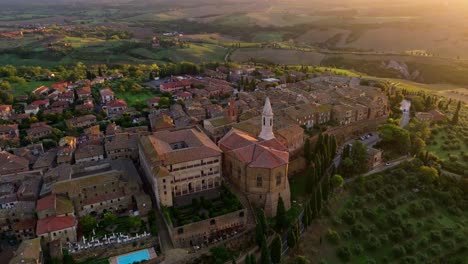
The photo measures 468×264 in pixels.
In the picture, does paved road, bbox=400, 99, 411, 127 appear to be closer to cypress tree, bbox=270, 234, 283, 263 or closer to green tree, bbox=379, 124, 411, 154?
green tree, bbox=379, 124, 411, 154

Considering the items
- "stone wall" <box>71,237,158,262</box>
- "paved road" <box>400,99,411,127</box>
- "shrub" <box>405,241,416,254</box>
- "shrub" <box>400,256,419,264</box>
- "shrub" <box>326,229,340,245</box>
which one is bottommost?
"shrub" <box>400,256,419,264</box>

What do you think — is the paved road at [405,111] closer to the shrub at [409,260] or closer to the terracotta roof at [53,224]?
the shrub at [409,260]

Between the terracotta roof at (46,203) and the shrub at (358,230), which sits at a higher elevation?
the terracotta roof at (46,203)

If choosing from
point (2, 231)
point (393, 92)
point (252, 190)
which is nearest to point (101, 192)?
point (2, 231)

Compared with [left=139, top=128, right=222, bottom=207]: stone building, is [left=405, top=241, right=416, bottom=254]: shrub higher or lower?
lower

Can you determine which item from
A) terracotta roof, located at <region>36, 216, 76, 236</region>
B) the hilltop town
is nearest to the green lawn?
the hilltop town

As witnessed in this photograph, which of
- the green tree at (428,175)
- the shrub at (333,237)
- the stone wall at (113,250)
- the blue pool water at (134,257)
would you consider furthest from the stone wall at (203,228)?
the green tree at (428,175)

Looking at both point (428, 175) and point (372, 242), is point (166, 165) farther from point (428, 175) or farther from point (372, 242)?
point (428, 175)
